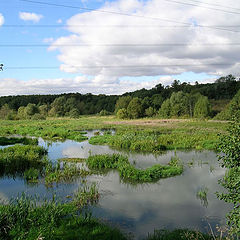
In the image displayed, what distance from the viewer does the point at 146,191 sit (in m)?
11.2

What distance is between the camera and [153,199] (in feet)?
34.0

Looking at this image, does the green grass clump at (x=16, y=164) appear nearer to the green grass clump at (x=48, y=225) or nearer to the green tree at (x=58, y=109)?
the green grass clump at (x=48, y=225)

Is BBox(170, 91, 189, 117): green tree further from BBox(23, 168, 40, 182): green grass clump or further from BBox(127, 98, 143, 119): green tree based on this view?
BBox(23, 168, 40, 182): green grass clump

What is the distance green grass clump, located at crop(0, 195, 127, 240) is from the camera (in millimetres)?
6688

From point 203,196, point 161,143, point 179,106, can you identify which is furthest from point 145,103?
point 203,196

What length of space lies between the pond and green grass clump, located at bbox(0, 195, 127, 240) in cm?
92

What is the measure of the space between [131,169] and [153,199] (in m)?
3.32

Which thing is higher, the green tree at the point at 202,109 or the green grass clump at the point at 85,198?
the green tree at the point at 202,109

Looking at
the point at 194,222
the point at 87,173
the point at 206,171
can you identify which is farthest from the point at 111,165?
the point at 194,222

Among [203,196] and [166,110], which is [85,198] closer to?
[203,196]

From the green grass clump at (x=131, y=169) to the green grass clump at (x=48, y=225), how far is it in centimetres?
514

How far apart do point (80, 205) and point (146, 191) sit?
11.1 ft

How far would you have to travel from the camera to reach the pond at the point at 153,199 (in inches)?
329

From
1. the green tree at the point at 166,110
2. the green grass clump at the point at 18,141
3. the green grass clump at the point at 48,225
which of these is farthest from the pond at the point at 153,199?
the green tree at the point at 166,110
